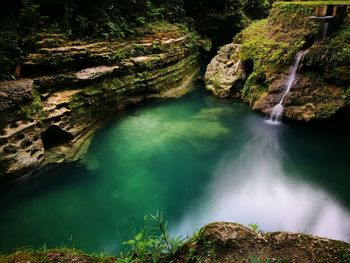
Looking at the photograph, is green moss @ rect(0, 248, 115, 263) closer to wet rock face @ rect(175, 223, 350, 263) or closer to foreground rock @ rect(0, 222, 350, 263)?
foreground rock @ rect(0, 222, 350, 263)

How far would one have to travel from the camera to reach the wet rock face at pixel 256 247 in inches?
104

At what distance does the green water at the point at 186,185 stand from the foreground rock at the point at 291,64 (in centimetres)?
79

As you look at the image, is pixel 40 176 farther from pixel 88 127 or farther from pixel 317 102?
pixel 317 102

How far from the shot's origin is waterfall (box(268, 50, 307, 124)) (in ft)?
31.8

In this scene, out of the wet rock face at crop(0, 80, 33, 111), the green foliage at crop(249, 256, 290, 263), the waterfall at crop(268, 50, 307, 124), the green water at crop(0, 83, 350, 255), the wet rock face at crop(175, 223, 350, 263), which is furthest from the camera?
the waterfall at crop(268, 50, 307, 124)

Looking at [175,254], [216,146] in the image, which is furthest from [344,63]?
[175,254]

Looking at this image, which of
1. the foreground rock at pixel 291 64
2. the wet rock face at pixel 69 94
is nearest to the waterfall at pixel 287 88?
the foreground rock at pixel 291 64

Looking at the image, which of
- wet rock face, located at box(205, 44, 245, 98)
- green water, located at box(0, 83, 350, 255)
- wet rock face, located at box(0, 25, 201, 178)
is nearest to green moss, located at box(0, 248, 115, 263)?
green water, located at box(0, 83, 350, 255)

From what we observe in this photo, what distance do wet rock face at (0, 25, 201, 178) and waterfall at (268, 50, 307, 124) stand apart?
428 cm

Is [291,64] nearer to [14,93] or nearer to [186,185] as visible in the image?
[186,185]

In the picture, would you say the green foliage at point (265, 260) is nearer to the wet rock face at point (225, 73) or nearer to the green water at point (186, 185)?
the green water at point (186, 185)

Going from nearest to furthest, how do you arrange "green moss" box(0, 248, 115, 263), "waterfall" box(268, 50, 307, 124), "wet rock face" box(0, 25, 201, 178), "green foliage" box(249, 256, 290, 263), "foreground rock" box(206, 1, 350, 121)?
"green foliage" box(249, 256, 290, 263)
"green moss" box(0, 248, 115, 263)
"wet rock face" box(0, 25, 201, 178)
"foreground rock" box(206, 1, 350, 121)
"waterfall" box(268, 50, 307, 124)

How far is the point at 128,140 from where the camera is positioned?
29.0 ft

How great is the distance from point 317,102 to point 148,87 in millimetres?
5846
